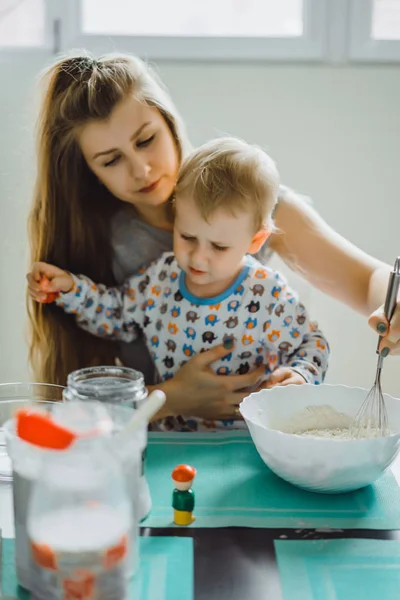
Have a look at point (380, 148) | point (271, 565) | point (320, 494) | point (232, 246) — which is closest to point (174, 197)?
point (232, 246)

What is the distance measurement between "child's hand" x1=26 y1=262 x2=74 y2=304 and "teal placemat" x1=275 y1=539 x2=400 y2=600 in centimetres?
69

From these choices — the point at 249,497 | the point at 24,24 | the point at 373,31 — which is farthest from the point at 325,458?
the point at 24,24

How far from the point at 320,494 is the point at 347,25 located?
1666 millimetres

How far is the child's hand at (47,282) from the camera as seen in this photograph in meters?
1.38

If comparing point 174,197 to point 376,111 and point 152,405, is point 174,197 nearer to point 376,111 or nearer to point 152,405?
point 152,405

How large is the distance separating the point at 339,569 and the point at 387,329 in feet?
1.37

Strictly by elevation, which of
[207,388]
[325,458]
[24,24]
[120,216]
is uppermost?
[24,24]

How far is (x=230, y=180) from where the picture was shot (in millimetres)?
1249

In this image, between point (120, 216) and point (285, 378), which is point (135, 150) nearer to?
point (120, 216)

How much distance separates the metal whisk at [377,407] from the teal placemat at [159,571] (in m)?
0.34

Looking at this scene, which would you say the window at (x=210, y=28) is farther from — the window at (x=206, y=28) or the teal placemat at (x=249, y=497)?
the teal placemat at (x=249, y=497)

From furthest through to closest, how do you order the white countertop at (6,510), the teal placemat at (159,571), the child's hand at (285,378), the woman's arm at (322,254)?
1. the woman's arm at (322,254)
2. the child's hand at (285,378)
3. the white countertop at (6,510)
4. the teal placemat at (159,571)

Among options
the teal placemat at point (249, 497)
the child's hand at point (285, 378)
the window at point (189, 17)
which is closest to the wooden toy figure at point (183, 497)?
the teal placemat at point (249, 497)

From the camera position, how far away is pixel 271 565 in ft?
2.70
